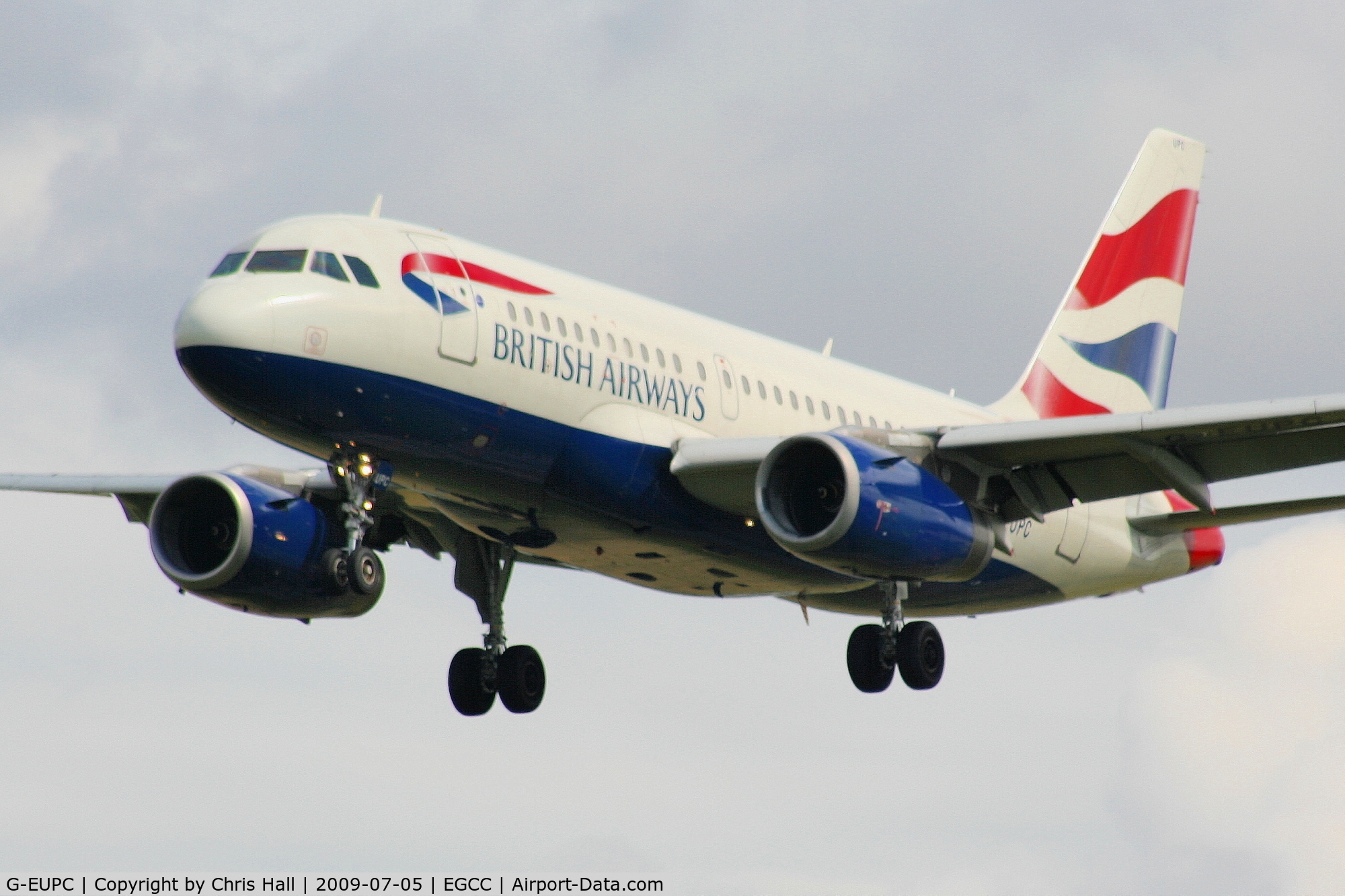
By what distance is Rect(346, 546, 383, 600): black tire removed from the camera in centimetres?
2466

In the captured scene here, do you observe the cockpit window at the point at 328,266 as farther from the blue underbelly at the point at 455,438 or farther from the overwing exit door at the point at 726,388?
the overwing exit door at the point at 726,388

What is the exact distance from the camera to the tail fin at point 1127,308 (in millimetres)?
37062

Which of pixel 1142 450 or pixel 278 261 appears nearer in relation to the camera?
pixel 278 261

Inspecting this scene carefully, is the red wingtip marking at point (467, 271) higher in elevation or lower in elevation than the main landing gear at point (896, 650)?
higher

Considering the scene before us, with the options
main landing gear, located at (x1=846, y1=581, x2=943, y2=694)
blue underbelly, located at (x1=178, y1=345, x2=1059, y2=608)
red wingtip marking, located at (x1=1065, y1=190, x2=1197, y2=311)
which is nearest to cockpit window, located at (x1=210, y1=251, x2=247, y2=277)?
blue underbelly, located at (x1=178, y1=345, x2=1059, y2=608)

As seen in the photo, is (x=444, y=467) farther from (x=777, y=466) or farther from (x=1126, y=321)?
(x=1126, y=321)

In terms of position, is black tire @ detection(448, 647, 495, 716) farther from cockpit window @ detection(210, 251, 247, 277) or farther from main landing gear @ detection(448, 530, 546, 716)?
cockpit window @ detection(210, 251, 247, 277)

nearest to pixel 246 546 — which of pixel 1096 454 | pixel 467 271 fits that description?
pixel 467 271

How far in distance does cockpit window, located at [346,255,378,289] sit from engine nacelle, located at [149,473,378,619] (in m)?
4.25

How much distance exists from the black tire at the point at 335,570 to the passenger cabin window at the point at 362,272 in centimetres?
323

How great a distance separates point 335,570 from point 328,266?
12.0 feet

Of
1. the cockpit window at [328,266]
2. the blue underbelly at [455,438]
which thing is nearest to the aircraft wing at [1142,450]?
the blue underbelly at [455,438]

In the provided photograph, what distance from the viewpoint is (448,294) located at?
24.7 meters

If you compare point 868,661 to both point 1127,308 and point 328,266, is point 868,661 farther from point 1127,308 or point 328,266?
point 1127,308
